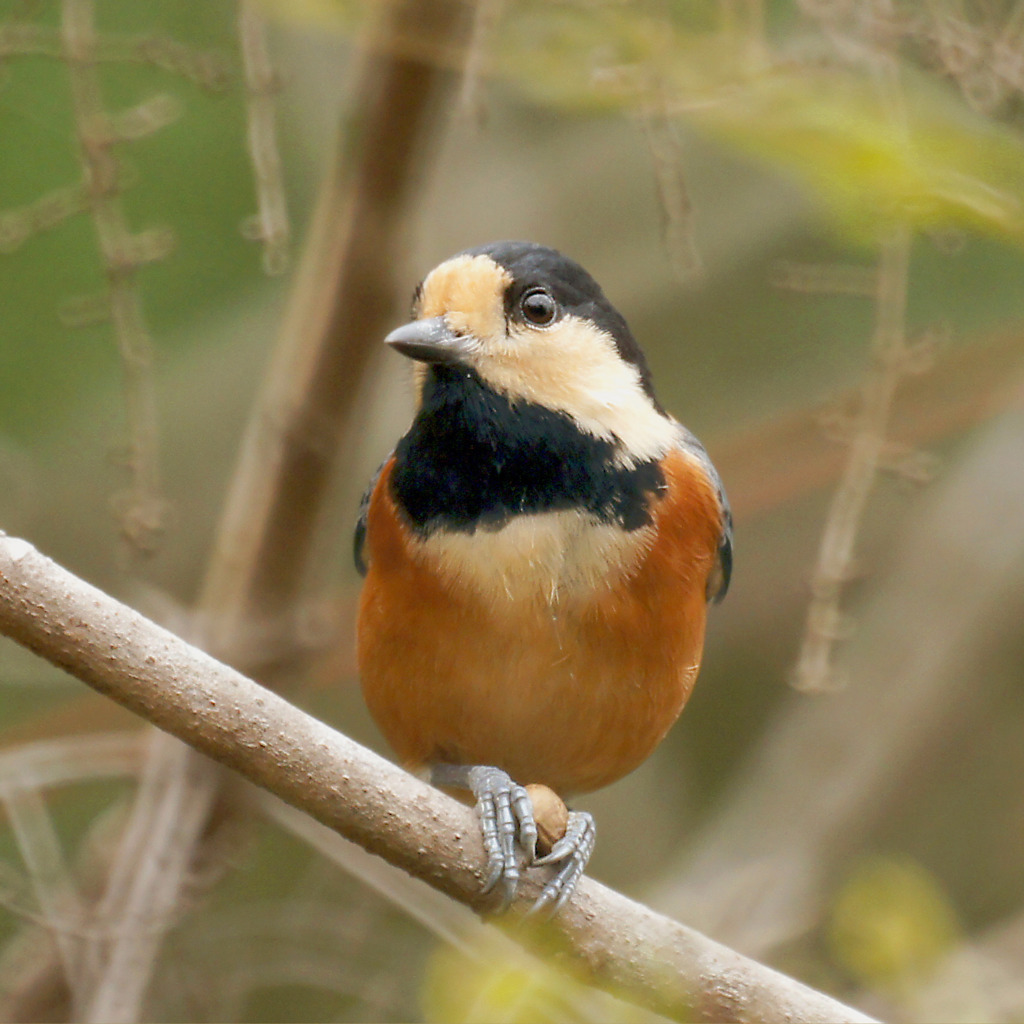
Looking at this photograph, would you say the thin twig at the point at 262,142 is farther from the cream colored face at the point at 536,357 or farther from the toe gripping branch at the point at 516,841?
the toe gripping branch at the point at 516,841

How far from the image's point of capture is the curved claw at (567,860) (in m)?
2.09

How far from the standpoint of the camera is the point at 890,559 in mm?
5230

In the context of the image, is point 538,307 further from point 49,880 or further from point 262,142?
point 49,880

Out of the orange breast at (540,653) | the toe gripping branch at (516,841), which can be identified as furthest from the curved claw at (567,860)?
the orange breast at (540,653)

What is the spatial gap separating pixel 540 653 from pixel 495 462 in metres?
0.34

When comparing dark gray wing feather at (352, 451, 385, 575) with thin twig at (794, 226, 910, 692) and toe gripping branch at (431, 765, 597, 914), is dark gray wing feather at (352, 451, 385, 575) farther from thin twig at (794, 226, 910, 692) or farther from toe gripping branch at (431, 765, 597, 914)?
thin twig at (794, 226, 910, 692)

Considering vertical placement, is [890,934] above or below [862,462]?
below

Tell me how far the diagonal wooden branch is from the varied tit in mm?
301

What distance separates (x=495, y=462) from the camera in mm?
2453

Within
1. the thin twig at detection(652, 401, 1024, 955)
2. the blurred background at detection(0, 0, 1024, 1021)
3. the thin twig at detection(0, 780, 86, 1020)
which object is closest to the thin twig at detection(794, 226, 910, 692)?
the blurred background at detection(0, 0, 1024, 1021)

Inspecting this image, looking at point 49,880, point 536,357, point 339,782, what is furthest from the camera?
point 49,880

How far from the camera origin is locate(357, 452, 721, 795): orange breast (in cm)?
249

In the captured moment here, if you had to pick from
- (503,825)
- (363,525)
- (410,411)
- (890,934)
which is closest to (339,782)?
(503,825)

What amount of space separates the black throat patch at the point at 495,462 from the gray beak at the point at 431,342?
0.13ft
